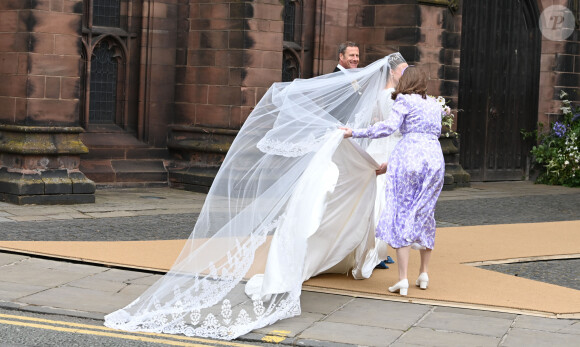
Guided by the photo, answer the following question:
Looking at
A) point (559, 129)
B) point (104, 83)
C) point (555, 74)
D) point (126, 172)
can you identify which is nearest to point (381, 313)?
point (126, 172)

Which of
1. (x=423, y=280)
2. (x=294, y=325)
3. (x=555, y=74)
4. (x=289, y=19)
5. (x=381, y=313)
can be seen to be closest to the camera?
(x=294, y=325)

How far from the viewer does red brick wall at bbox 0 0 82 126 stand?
12.9m

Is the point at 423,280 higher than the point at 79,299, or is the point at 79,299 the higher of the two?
the point at 423,280

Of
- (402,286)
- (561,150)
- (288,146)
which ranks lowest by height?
(402,286)


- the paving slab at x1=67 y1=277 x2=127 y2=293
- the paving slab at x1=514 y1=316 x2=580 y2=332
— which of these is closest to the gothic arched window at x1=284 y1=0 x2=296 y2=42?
the paving slab at x1=67 y1=277 x2=127 y2=293

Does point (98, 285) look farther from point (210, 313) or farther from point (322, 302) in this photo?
point (322, 302)

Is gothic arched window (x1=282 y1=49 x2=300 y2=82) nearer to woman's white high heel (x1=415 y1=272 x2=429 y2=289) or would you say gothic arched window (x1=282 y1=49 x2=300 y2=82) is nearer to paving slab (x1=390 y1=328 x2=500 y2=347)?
woman's white high heel (x1=415 y1=272 x2=429 y2=289)

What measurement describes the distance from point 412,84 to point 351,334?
252cm

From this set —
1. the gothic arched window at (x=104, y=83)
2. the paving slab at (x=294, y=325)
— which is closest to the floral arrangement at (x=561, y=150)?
the gothic arched window at (x=104, y=83)

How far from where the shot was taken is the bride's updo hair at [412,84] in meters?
8.56

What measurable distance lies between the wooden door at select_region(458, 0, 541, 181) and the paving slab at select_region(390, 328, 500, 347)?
39.7ft

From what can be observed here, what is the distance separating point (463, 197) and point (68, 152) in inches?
246

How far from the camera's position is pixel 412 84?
8.57 meters

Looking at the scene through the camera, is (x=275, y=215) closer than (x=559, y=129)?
Yes
